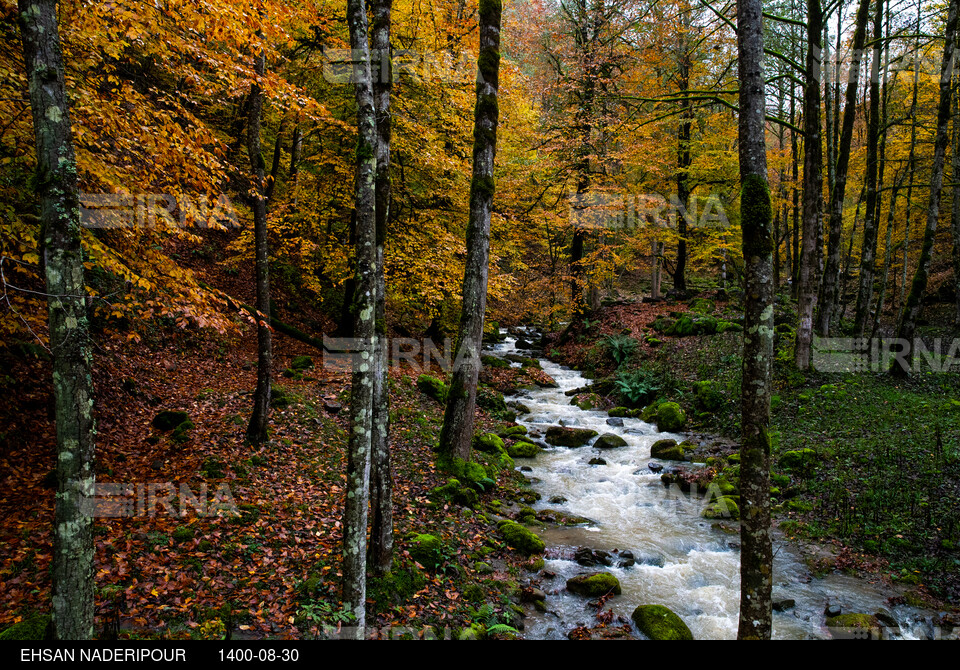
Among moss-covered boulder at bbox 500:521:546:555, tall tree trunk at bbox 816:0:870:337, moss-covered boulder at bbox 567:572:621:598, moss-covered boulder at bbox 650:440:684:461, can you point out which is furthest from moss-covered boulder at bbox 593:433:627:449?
tall tree trunk at bbox 816:0:870:337

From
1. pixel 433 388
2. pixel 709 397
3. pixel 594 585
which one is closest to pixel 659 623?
pixel 594 585

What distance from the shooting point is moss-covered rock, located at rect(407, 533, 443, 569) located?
21.5ft

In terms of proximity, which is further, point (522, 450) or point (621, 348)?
point (621, 348)

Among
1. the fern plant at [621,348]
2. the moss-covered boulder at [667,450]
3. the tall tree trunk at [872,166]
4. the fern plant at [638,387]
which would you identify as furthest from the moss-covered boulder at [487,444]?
the tall tree trunk at [872,166]

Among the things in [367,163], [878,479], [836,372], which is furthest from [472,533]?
[836,372]

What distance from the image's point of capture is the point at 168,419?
8703 millimetres

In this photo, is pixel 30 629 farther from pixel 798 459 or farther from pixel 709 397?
pixel 709 397

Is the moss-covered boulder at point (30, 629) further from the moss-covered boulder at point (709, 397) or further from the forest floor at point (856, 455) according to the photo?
the moss-covered boulder at point (709, 397)

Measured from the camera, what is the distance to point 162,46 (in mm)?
6078

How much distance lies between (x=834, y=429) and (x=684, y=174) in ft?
49.2

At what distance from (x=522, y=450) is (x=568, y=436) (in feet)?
5.47

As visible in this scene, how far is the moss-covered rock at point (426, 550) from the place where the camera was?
6551 millimetres

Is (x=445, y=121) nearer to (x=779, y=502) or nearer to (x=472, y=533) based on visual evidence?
(x=472, y=533)

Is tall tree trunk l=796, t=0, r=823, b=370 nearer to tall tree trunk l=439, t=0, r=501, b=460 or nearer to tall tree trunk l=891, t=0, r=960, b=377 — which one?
tall tree trunk l=891, t=0, r=960, b=377
